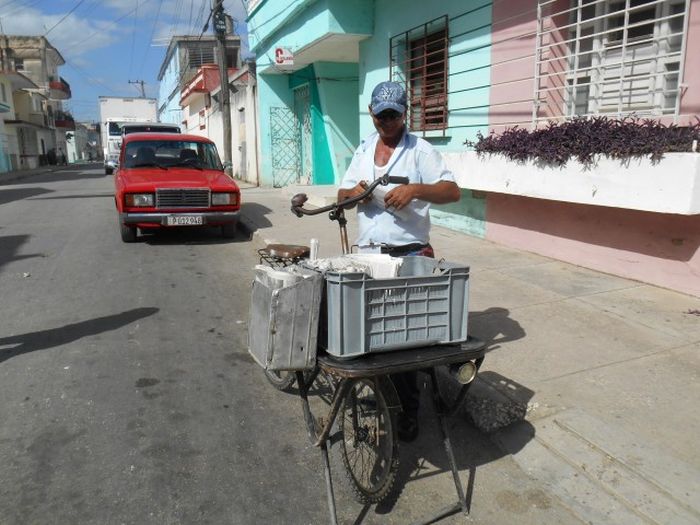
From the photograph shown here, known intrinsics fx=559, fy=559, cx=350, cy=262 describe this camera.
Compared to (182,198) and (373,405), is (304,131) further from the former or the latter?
(373,405)

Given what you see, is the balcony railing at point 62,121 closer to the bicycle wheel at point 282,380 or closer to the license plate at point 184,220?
the license plate at point 184,220

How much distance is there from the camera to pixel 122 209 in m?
8.28

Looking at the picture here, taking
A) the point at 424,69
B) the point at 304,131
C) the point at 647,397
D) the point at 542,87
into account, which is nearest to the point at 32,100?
the point at 304,131

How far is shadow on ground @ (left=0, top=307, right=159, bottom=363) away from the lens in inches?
175

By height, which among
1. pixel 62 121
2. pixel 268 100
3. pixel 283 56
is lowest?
pixel 268 100

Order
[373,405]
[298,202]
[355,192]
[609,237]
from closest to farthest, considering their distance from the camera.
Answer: [373,405], [355,192], [298,202], [609,237]

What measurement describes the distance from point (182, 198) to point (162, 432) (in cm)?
576

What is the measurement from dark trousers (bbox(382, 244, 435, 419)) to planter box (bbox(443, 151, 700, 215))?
9.03 ft

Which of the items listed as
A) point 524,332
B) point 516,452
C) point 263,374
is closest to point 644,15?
point 524,332

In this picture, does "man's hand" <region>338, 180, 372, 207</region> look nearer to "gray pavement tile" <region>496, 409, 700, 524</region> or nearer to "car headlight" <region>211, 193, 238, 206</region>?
"gray pavement tile" <region>496, 409, 700, 524</region>

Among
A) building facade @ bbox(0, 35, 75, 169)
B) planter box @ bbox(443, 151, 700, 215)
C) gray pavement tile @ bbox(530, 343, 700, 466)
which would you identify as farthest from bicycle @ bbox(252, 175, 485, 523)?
building facade @ bbox(0, 35, 75, 169)

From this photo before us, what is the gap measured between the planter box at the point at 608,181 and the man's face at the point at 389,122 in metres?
2.94

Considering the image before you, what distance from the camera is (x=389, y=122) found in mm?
2768

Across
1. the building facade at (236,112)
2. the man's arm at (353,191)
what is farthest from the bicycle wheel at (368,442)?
the building facade at (236,112)
